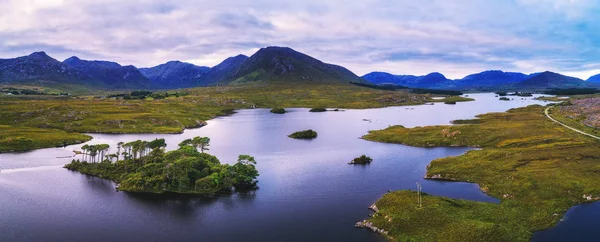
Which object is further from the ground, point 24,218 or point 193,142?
point 193,142

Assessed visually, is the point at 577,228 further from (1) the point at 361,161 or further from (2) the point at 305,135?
(2) the point at 305,135

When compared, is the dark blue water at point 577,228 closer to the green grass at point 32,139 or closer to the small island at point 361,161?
the small island at point 361,161

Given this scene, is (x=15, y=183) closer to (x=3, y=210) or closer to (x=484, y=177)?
(x=3, y=210)

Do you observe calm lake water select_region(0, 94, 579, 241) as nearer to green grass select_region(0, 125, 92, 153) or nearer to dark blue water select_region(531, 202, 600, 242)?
dark blue water select_region(531, 202, 600, 242)

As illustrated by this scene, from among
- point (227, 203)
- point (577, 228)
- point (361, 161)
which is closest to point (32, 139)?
point (227, 203)

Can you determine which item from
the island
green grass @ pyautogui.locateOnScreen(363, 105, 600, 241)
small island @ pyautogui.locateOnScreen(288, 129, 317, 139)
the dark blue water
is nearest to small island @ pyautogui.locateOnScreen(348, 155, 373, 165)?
green grass @ pyautogui.locateOnScreen(363, 105, 600, 241)

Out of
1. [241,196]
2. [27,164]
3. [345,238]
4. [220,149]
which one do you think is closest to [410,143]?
[220,149]

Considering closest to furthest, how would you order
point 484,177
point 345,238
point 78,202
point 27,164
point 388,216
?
1. point 345,238
2. point 388,216
3. point 78,202
4. point 484,177
5. point 27,164

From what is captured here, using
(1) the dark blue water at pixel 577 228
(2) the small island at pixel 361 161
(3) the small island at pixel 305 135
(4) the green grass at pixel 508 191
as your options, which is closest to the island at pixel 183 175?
(2) the small island at pixel 361 161

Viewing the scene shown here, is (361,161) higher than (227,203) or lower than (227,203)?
higher
